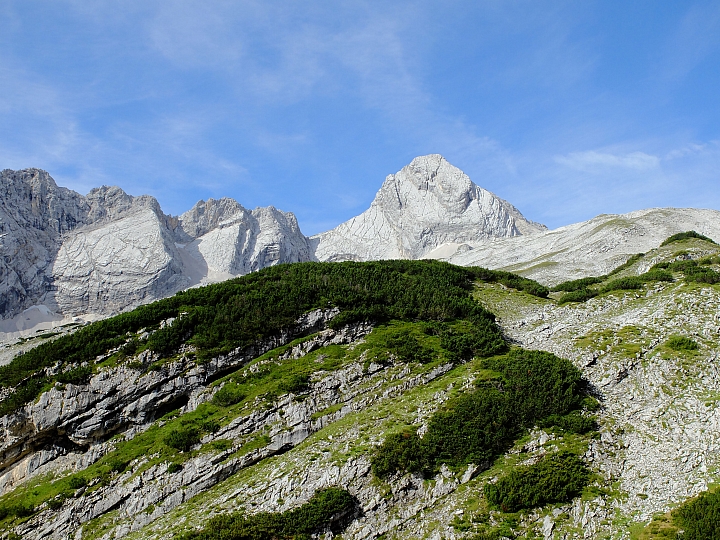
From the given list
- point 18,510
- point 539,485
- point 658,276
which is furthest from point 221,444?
point 658,276

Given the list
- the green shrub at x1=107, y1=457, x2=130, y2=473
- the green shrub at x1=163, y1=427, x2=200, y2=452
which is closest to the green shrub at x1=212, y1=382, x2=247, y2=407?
the green shrub at x1=163, y1=427, x2=200, y2=452

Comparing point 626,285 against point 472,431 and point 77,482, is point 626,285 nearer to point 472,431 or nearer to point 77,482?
point 472,431

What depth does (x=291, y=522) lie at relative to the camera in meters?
26.2

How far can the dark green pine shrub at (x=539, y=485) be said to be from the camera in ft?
86.1

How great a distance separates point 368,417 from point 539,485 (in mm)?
12211

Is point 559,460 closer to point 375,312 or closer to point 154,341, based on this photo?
point 375,312

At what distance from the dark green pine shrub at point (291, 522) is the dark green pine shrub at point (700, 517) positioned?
53.0 ft

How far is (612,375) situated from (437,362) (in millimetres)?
13136

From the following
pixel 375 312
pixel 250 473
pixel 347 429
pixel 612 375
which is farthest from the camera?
pixel 375 312

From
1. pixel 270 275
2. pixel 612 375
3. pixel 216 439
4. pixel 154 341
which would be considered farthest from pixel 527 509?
pixel 270 275

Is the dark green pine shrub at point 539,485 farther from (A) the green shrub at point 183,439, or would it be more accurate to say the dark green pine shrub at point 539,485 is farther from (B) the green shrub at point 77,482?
(B) the green shrub at point 77,482

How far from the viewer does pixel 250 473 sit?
31.5 m

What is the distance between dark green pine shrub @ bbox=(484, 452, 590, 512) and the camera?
26250 mm

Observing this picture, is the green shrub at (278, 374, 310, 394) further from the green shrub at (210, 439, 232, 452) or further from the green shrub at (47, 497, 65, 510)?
the green shrub at (47, 497, 65, 510)
